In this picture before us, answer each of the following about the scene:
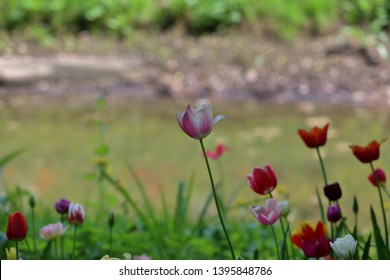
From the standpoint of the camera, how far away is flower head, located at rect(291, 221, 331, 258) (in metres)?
1.10

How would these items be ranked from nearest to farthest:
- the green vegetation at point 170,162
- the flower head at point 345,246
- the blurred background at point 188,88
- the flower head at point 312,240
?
the flower head at point 345,246 → the flower head at point 312,240 → the green vegetation at point 170,162 → the blurred background at point 188,88

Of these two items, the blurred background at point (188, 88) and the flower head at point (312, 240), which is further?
the blurred background at point (188, 88)

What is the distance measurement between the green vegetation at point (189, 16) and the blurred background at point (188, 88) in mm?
14

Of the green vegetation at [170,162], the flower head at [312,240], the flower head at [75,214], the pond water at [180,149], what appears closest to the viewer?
the flower head at [312,240]

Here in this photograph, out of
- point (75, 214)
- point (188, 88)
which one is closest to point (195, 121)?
point (75, 214)

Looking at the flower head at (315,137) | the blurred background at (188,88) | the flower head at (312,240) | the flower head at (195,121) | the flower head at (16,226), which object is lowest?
the flower head at (312,240)

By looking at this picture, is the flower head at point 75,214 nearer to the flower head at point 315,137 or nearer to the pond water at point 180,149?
the flower head at point 315,137

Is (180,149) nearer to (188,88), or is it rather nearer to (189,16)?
(188,88)

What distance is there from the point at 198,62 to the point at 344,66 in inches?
48.3

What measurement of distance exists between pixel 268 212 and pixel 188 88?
5023 mm

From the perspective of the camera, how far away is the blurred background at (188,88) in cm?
406

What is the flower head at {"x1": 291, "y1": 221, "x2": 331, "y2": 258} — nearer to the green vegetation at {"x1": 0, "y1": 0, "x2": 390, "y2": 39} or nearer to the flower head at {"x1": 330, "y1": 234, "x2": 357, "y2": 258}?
the flower head at {"x1": 330, "y1": 234, "x2": 357, "y2": 258}

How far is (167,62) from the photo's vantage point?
661 centimetres

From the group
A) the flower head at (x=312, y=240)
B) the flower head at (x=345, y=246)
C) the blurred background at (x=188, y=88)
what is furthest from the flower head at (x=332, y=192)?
the blurred background at (x=188, y=88)
